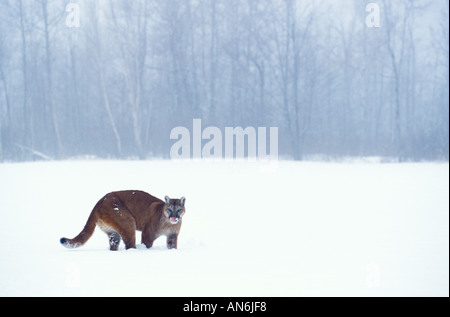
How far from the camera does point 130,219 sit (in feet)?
18.2

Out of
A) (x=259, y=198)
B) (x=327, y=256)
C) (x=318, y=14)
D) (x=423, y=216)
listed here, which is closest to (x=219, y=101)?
(x=318, y=14)

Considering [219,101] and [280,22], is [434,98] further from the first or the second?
[219,101]

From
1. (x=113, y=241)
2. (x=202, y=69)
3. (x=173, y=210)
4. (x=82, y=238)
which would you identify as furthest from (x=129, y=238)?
(x=202, y=69)

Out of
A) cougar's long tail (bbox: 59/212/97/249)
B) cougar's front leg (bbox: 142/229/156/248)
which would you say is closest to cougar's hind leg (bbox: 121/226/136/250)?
cougar's front leg (bbox: 142/229/156/248)

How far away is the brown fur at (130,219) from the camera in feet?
17.8

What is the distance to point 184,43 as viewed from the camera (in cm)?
2341

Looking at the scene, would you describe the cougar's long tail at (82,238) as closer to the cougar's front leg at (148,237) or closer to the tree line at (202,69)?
the cougar's front leg at (148,237)

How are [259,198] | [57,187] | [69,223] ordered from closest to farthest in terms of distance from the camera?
[69,223] < [259,198] < [57,187]

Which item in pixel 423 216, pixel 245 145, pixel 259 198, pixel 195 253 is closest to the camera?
pixel 195 253

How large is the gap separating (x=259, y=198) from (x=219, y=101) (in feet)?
44.7

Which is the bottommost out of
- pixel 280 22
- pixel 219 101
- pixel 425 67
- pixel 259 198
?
pixel 259 198

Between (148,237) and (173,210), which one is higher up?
(173,210)

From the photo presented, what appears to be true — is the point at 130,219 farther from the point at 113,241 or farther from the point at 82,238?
the point at 82,238

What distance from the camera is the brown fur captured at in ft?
17.8
